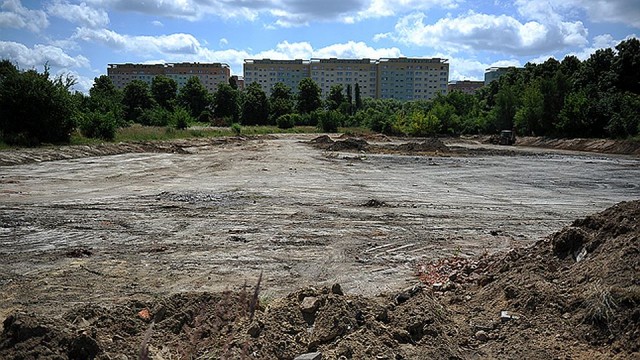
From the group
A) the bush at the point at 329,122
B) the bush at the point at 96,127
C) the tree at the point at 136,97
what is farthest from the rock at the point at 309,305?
the tree at the point at 136,97

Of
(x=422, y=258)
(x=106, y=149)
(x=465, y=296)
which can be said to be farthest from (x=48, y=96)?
(x=465, y=296)

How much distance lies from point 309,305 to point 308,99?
92807 millimetres

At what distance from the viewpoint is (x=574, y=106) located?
171 feet

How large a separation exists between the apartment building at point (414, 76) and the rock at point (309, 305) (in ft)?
538

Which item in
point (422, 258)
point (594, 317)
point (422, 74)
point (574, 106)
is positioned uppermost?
point (422, 74)

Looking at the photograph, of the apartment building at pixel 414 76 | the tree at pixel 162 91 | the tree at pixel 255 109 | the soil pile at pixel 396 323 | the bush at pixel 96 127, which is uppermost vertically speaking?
the apartment building at pixel 414 76

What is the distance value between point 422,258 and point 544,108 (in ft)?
182

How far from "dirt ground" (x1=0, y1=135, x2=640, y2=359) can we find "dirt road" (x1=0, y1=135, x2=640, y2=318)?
5 cm

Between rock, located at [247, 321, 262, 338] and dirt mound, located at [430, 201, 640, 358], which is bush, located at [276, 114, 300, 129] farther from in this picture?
rock, located at [247, 321, 262, 338]

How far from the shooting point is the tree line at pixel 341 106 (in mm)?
28859

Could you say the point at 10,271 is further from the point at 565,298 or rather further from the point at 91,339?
the point at 565,298

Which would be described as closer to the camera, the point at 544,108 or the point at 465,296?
the point at 465,296

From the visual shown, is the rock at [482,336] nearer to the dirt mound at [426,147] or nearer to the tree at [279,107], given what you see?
the dirt mound at [426,147]

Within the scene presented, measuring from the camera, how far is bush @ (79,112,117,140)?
34438 millimetres
